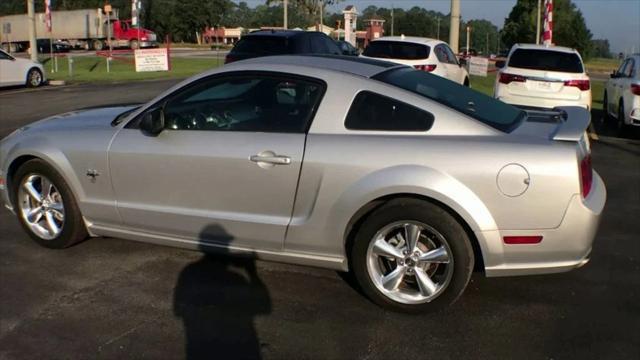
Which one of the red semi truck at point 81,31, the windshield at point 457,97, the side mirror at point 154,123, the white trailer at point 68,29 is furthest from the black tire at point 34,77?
the white trailer at point 68,29

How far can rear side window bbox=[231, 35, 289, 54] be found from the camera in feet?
46.0

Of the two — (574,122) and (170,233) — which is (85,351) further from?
(574,122)

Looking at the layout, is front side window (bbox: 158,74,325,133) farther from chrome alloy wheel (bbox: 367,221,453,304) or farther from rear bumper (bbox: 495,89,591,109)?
rear bumper (bbox: 495,89,591,109)

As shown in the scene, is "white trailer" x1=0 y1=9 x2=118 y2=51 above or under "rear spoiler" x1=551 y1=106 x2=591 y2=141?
above

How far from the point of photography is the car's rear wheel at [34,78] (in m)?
20.7

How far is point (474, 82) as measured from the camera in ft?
79.0

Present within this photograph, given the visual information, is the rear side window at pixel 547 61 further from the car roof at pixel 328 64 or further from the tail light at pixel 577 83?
the car roof at pixel 328 64

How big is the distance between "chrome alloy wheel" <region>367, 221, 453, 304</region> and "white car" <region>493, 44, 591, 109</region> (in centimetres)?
828

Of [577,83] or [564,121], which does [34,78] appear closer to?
[577,83]

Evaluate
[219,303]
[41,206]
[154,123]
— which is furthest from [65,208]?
[219,303]

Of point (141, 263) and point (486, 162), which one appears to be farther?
point (141, 263)

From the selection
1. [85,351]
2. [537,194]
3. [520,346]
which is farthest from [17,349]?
[537,194]

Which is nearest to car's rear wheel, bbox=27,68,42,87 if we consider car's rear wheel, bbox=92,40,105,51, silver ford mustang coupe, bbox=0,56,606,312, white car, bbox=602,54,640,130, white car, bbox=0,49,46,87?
white car, bbox=0,49,46,87

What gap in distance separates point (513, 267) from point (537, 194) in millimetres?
486
